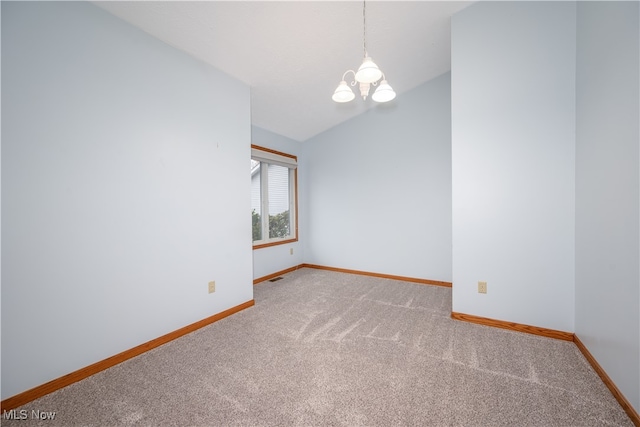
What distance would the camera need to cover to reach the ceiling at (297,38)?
206cm

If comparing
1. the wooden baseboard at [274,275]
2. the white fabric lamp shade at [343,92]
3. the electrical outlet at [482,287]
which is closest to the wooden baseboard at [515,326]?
the electrical outlet at [482,287]

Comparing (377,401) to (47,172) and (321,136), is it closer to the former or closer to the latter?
(47,172)

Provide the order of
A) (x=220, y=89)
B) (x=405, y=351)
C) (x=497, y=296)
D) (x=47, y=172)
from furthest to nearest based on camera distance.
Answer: (x=220, y=89) < (x=497, y=296) < (x=405, y=351) < (x=47, y=172)

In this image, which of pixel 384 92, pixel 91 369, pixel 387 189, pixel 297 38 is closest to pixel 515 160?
pixel 384 92

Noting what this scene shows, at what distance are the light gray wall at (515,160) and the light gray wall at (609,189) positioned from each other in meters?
0.12

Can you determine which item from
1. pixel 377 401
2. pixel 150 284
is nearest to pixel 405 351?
pixel 377 401

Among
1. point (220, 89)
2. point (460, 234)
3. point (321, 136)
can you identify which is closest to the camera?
point (460, 234)

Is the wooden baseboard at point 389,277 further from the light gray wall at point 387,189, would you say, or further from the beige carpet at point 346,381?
the beige carpet at point 346,381

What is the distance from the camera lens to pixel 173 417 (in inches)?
55.3

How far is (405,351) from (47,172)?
8.98ft

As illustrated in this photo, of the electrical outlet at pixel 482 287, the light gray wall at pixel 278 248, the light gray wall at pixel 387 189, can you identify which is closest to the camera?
the electrical outlet at pixel 482 287

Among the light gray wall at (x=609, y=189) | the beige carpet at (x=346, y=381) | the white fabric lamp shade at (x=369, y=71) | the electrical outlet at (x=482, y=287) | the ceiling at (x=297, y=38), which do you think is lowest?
the beige carpet at (x=346, y=381)

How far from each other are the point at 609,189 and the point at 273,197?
3.87 meters

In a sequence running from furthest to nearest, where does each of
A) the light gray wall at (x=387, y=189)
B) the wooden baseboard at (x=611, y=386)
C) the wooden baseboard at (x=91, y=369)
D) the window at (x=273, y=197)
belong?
the window at (x=273, y=197)
the light gray wall at (x=387, y=189)
the wooden baseboard at (x=91, y=369)
the wooden baseboard at (x=611, y=386)
